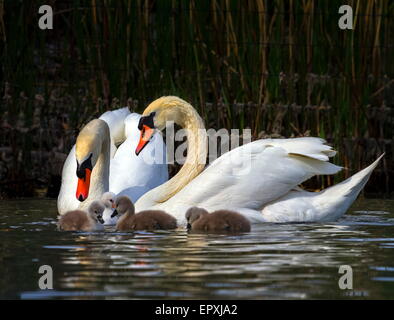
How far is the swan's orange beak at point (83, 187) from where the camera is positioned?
874 centimetres

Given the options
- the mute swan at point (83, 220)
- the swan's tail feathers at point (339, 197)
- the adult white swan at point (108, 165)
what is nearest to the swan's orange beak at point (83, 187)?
the adult white swan at point (108, 165)

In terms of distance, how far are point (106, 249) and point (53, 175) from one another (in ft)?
13.2

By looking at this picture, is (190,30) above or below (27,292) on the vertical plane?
above

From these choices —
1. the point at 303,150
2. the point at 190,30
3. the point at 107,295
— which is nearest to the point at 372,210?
the point at 303,150

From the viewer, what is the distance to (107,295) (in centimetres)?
566

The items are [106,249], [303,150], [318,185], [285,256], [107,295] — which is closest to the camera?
[107,295]

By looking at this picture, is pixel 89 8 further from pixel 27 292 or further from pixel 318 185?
pixel 27 292

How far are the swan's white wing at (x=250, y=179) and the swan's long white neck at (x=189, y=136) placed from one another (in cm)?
47

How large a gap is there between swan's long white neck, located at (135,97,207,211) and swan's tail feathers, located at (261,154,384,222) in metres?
0.83

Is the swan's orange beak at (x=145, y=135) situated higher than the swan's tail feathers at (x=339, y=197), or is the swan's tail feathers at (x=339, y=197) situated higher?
the swan's orange beak at (x=145, y=135)

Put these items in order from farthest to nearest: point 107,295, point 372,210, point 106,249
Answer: point 372,210 < point 106,249 < point 107,295

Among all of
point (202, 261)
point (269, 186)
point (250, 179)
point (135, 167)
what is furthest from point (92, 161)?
point (202, 261)

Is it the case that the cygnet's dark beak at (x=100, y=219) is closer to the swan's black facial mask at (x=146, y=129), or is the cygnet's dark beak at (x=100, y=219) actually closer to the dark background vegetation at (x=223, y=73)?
the swan's black facial mask at (x=146, y=129)

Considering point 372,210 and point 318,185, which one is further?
point 318,185
